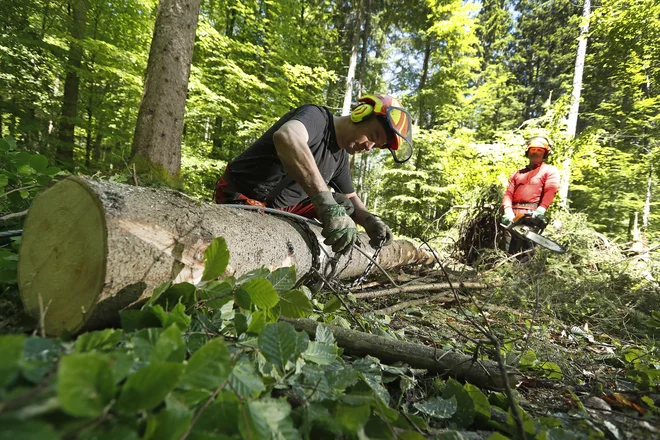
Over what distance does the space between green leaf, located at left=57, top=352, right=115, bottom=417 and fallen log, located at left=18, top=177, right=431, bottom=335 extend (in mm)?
521

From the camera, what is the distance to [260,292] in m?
0.96

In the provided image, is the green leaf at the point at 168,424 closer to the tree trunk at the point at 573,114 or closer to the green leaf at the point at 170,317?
the green leaf at the point at 170,317

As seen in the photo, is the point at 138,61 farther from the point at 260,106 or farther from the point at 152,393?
Result: the point at 152,393

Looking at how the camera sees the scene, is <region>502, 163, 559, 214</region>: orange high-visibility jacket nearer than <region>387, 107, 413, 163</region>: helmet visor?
No

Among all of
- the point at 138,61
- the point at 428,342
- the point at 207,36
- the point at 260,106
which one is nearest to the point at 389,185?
the point at 260,106

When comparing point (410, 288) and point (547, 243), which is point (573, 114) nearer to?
point (547, 243)

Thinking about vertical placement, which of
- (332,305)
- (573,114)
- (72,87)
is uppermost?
(573,114)

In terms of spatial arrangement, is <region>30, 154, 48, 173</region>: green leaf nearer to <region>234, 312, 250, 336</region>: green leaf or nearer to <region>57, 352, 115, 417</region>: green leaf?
<region>234, 312, 250, 336</region>: green leaf

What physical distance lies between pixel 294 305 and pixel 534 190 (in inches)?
198

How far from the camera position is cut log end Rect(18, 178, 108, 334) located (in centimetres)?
91

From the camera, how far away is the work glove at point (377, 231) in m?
2.76

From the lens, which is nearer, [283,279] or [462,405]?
[462,405]

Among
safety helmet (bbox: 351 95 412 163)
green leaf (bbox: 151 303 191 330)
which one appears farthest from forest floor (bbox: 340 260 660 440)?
safety helmet (bbox: 351 95 412 163)

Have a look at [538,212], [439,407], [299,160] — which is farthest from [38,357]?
[538,212]
